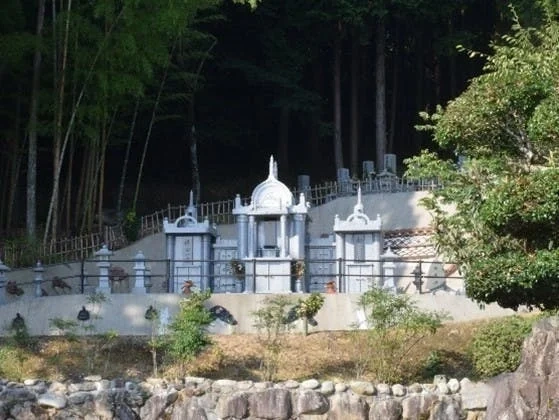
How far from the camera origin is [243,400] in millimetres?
15242

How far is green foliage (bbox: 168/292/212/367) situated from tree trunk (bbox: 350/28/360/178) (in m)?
14.5

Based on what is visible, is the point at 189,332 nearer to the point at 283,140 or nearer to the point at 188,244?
the point at 188,244

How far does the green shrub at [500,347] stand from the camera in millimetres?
15781

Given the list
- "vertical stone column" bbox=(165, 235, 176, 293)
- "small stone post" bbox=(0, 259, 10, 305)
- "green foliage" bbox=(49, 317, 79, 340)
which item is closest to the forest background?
"vertical stone column" bbox=(165, 235, 176, 293)

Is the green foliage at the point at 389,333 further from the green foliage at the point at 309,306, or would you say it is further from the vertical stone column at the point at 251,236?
the vertical stone column at the point at 251,236

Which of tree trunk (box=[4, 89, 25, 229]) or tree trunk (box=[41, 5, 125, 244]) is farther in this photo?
tree trunk (box=[4, 89, 25, 229])

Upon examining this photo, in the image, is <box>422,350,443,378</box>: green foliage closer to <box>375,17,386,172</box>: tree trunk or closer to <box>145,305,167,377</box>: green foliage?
<box>145,305,167,377</box>: green foliage

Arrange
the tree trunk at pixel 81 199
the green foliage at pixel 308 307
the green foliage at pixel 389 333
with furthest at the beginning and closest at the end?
the tree trunk at pixel 81 199 < the green foliage at pixel 308 307 < the green foliage at pixel 389 333

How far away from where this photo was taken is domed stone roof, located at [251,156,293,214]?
2148 centimetres

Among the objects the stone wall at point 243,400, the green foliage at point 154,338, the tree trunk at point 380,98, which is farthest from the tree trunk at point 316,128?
the stone wall at point 243,400

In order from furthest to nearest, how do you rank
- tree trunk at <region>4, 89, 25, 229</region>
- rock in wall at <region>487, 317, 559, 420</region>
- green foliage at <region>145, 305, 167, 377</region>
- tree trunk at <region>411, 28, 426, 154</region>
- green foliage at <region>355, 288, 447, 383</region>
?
1. tree trunk at <region>411, 28, 426, 154</region>
2. tree trunk at <region>4, 89, 25, 229</region>
3. green foliage at <region>145, 305, 167, 377</region>
4. green foliage at <region>355, 288, 447, 383</region>
5. rock in wall at <region>487, 317, 559, 420</region>

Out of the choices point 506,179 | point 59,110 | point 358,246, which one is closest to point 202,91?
point 59,110

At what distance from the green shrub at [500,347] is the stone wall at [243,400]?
573 millimetres

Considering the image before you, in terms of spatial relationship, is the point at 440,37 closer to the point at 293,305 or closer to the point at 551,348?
the point at 293,305
